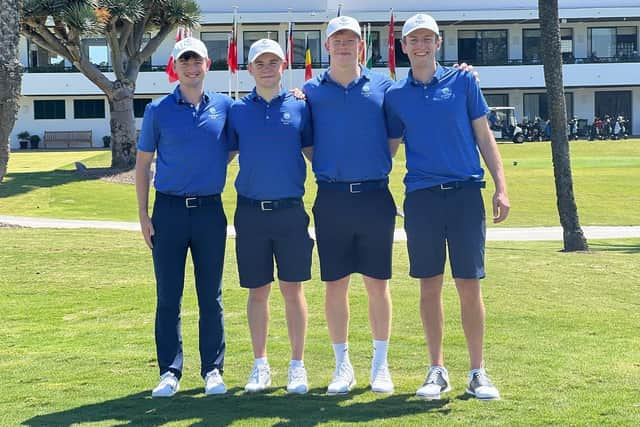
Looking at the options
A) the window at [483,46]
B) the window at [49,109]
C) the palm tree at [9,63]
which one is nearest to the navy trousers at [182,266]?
the palm tree at [9,63]

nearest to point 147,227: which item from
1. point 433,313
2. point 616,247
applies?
point 433,313

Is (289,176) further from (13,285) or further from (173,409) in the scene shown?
(13,285)

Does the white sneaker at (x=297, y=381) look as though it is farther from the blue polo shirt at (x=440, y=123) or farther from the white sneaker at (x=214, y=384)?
the blue polo shirt at (x=440, y=123)

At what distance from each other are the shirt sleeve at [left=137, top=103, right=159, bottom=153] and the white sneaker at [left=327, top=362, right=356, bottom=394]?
70.3 inches

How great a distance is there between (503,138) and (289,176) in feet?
156

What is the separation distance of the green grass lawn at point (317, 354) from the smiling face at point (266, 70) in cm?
190

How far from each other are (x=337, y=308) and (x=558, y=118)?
1022cm

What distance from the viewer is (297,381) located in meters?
5.86

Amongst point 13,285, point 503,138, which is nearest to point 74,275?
point 13,285

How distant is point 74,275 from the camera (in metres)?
11.2

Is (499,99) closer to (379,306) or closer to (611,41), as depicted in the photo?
(611,41)

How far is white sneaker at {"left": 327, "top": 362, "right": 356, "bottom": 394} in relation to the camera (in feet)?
18.9

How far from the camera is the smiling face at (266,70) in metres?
5.82

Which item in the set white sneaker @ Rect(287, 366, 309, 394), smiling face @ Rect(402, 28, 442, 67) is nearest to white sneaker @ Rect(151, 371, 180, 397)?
white sneaker @ Rect(287, 366, 309, 394)
